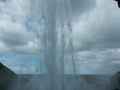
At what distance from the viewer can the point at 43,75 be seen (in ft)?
160

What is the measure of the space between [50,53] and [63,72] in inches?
187

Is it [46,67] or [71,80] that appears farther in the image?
[71,80]

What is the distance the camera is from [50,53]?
49812 mm

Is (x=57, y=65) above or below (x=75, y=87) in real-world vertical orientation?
above

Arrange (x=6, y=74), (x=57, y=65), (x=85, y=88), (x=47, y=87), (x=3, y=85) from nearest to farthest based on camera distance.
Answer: (x=47, y=87)
(x=57, y=65)
(x=85, y=88)
(x=3, y=85)
(x=6, y=74)

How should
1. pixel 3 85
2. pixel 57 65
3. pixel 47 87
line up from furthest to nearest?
pixel 3 85, pixel 57 65, pixel 47 87

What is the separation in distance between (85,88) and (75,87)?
3265 mm

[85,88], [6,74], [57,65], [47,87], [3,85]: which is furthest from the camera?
[6,74]

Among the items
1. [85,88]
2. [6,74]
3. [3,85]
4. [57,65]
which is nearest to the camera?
[57,65]

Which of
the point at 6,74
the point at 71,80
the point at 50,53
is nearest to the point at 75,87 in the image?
the point at 71,80

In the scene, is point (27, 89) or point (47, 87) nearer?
point (47, 87)

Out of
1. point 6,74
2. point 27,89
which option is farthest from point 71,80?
point 6,74

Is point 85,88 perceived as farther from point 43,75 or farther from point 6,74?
point 6,74

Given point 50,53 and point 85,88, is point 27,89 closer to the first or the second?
point 50,53
